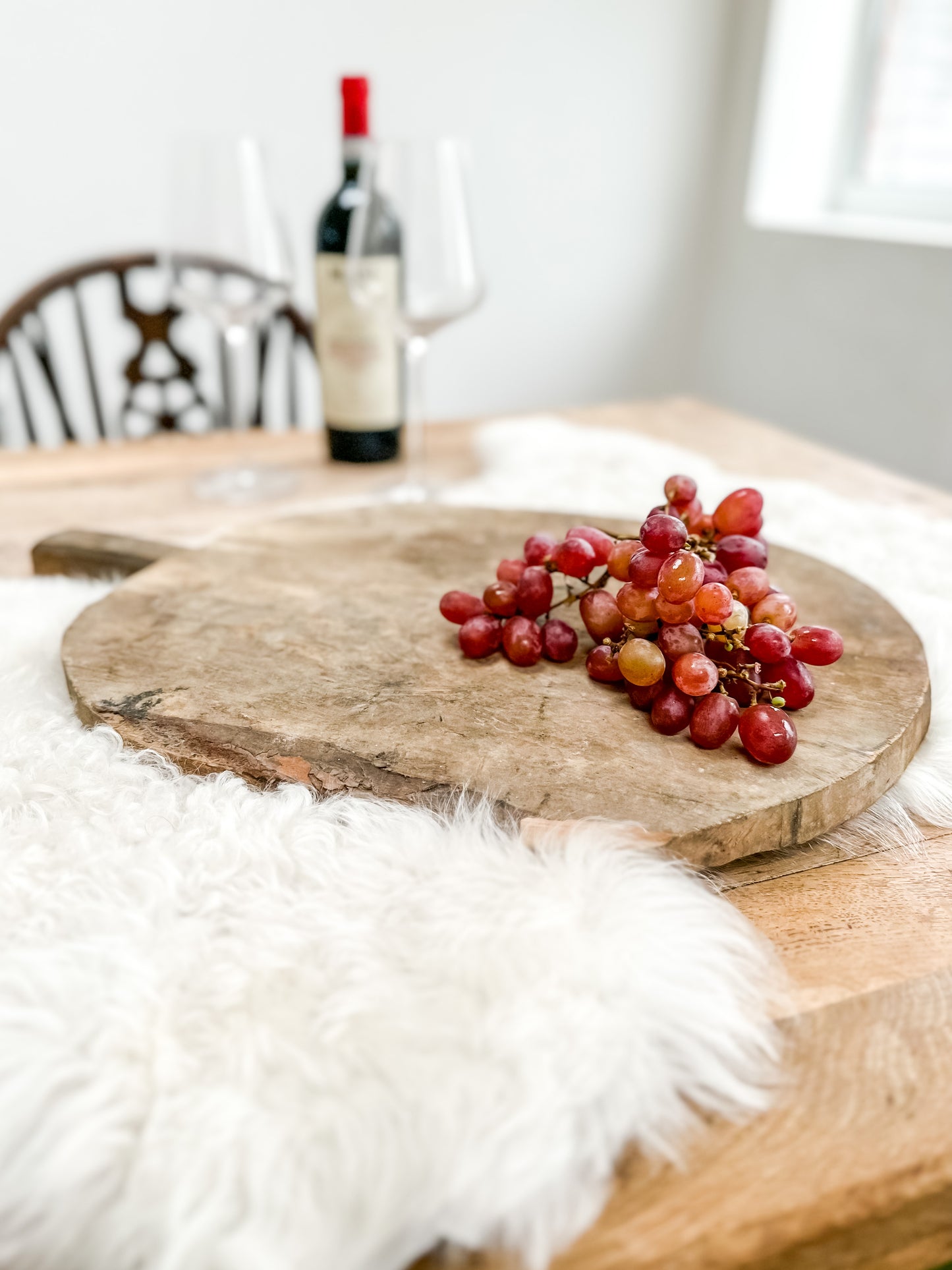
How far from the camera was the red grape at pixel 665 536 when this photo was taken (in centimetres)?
51

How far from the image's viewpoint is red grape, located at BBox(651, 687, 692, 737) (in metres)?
0.48

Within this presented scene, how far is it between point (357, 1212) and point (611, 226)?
2589 mm

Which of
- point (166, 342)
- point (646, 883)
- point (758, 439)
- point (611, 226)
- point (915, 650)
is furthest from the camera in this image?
point (611, 226)

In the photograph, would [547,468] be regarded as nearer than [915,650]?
No

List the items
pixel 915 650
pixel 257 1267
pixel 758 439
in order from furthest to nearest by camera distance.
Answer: pixel 758 439
pixel 915 650
pixel 257 1267

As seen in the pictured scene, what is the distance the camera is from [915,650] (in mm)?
569

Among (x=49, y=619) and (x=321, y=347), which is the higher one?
(x=321, y=347)

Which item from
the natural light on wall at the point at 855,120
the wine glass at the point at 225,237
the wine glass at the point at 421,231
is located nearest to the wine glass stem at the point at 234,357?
the wine glass at the point at 225,237

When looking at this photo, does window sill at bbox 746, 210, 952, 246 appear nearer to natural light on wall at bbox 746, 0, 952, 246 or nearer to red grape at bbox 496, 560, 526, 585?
natural light on wall at bbox 746, 0, 952, 246

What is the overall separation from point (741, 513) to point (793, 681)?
15 centimetres

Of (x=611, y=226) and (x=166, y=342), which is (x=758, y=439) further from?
(x=611, y=226)

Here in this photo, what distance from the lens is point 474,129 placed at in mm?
2283

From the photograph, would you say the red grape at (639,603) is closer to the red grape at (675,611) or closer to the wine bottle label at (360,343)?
the red grape at (675,611)

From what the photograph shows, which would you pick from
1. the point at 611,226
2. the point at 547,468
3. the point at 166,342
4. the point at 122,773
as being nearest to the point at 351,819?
the point at 122,773
